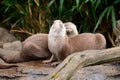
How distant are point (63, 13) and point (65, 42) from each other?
72.9 inches

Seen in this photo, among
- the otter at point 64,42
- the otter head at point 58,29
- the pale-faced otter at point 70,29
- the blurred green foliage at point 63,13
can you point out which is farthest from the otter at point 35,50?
the blurred green foliage at point 63,13

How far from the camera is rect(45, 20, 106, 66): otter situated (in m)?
5.12

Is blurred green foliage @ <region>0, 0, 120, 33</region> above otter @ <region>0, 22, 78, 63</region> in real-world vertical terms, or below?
above

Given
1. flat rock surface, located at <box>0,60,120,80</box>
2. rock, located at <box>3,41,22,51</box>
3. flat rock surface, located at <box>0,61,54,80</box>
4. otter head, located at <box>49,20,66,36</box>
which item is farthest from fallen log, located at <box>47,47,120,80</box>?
rock, located at <box>3,41,22,51</box>

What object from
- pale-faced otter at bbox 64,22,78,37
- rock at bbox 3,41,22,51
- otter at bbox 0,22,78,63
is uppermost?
pale-faced otter at bbox 64,22,78,37

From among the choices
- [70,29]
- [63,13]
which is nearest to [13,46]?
[63,13]

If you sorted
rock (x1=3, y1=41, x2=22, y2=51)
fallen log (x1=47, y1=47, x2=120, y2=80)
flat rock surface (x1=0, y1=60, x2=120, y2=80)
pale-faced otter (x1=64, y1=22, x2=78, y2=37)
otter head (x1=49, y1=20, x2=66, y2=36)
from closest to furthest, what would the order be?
fallen log (x1=47, y1=47, x2=120, y2=80)
flat rock surface (x1=0, y1=60, x2=120, y2=80)
otter head (x1=49, y1=20, x2=66, y2=36)
pale-faced otter (x1=64, y1=22, x2=78, y2=37)
rock (x1=3, y1=41, x2=22, y2=51)

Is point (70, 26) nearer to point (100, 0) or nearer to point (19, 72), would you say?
point (19, 72)

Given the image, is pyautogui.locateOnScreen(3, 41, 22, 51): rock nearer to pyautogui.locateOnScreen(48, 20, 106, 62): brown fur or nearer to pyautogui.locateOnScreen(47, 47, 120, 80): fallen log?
pyautogui.locateOnScreen(48, 20, 106, 62): brown fur

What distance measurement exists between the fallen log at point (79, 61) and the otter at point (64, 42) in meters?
0.75

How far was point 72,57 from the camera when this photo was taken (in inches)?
162

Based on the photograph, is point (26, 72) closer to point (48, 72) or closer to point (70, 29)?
point (48, 72)

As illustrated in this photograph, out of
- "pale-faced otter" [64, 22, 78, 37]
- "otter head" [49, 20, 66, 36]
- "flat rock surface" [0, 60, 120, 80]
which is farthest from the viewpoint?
"pale-faced otter" [64, 22, 78, 37]

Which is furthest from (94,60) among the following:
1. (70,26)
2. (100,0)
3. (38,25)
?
(38,25)
